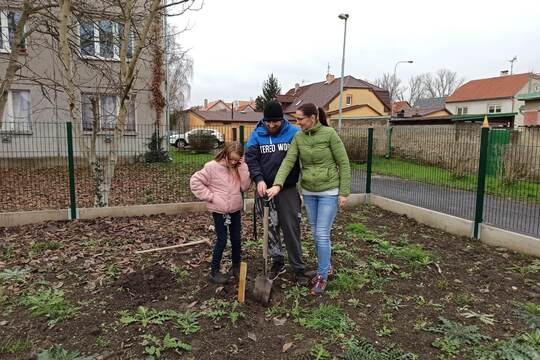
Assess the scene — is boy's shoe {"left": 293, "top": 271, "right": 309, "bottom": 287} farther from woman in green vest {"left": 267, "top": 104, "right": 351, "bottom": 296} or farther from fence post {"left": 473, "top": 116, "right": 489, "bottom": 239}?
fence post {"left": 473, "top": 116, "right": 489, "bottom": 239}

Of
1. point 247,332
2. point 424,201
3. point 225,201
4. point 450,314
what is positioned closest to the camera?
point 247,332

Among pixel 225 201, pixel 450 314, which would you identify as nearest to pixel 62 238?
pixel 225 201

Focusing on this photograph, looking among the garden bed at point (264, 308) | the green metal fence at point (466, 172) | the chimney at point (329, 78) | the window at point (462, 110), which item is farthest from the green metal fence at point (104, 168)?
the window at point (462, 110)

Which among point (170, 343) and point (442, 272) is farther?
point (442, 272)

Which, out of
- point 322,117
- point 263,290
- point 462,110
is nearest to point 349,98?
point 462,110

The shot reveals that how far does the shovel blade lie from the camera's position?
12.0ft

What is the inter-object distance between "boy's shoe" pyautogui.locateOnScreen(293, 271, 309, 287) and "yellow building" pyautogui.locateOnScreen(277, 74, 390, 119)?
34578 millimetres

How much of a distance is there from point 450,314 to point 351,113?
37481mm

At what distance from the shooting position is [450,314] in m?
3.50

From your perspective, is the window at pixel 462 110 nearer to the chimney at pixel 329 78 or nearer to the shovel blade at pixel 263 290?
the chimney at pixel 329 78

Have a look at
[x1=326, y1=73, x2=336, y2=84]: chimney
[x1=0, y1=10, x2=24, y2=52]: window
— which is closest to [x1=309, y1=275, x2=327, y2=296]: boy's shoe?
[x1=0, y1=10, x2=24, y2=52]: window

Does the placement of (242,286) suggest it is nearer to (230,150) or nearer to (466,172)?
(230,150)

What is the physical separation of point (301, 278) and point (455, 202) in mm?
4246

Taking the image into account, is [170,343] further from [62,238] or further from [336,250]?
[62,238]
